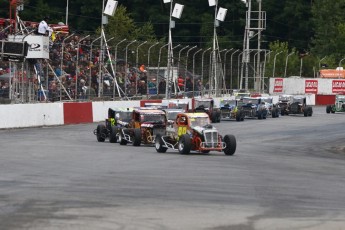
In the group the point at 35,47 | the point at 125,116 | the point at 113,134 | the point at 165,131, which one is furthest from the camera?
the point at 35,47

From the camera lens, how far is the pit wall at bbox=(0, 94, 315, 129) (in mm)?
37125

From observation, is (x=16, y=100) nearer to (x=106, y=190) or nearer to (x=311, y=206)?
(x=106, y=190)

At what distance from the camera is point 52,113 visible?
40.4m

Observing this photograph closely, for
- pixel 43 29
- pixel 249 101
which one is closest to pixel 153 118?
pixel 43 29

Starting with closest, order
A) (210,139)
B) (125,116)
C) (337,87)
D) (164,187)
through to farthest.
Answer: (164,187), (210,139), (125,116), (337,87)

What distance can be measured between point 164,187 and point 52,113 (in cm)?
2351

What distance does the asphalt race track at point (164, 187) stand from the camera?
43.1 feet

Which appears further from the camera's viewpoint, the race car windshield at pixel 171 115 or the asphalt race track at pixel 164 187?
the race car windshield at pixel 171 115

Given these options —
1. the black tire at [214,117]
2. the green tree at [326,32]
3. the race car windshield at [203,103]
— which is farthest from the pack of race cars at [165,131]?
the green tree at [326,32]

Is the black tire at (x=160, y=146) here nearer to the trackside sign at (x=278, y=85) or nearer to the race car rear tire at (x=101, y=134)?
the race car rear tire at (x=101, y=134)

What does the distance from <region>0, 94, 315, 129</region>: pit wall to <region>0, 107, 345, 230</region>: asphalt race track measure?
5.40 meters

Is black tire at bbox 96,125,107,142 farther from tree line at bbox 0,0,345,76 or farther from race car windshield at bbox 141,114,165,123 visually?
tree line at bbox 0,0,345,76

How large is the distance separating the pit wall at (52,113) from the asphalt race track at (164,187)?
540cm

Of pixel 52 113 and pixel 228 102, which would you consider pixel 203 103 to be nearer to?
pixel 228 102
